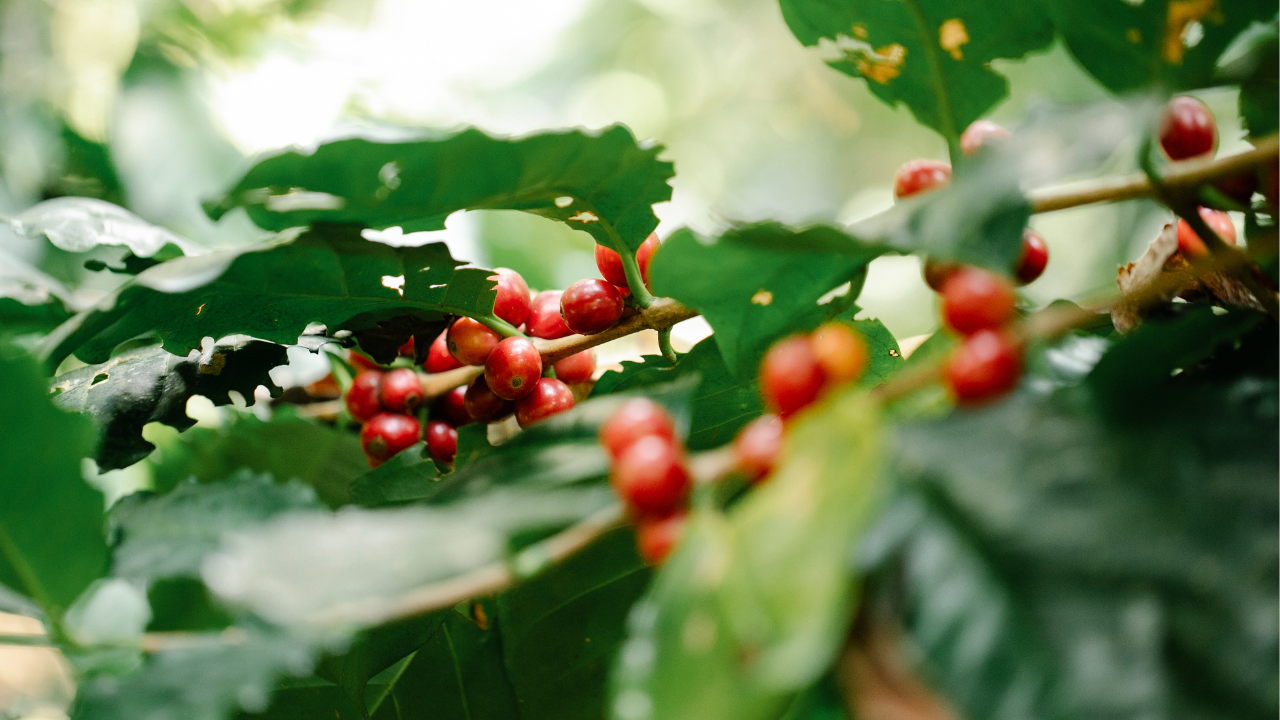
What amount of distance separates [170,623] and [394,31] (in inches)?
107

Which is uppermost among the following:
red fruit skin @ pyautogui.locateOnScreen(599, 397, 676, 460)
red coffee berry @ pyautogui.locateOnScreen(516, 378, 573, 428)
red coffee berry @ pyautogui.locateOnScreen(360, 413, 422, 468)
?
red fruit skin @ pyautogui.locateOnScreen(599, 397, 676, 460)

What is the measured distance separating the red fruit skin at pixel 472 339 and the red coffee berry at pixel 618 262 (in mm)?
86

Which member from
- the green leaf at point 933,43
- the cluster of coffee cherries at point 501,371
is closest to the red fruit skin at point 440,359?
the cluster of coffee cherries at point 501,371

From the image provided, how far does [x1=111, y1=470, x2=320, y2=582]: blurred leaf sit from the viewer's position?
0.35 metres

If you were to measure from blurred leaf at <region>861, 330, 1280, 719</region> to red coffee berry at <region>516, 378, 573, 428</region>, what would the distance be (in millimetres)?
301

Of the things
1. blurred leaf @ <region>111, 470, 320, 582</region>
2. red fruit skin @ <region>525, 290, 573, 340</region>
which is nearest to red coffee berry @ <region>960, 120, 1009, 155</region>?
red fruit skin @ <region>525, 290, 573, 340</region>

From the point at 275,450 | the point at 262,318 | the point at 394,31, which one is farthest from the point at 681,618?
the point at 394,31

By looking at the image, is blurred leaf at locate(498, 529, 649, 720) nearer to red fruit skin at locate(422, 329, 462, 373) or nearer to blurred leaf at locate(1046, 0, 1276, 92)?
red fruit skin at locate(422, 329, 462, 373)

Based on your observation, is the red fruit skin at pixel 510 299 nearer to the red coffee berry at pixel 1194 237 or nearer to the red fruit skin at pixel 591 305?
the red fruit skin at pixel 591 305

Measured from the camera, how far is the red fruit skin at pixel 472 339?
0.53m

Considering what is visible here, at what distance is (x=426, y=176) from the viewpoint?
0.34 m

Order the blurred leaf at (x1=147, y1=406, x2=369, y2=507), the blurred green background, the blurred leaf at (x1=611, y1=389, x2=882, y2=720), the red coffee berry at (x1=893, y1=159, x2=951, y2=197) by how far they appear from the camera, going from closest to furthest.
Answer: the blurred leaf at (x1=611, y1=389, x2=882, y2=720) → the red coffee berry at (x1=893, y1=159, x2=951, y2=197) → the blurred leaf at (x1=147, y1=406, x2=369, y2=507) → the blurred green background

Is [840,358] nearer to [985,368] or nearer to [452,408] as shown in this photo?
[985,368]

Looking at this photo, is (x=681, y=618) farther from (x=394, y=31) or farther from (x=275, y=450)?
(x=394, y=31)
